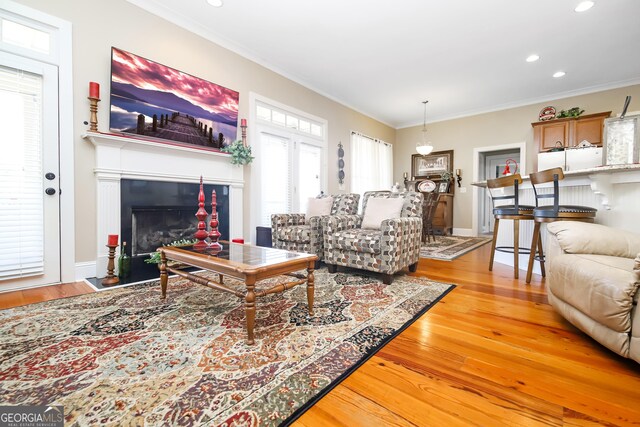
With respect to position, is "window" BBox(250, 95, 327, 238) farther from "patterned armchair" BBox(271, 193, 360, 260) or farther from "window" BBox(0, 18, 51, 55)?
"window" BBox(0, 18, 51, 55)

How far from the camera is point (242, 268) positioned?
1.48 m

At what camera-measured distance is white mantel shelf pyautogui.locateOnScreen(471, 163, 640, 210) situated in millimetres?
2316

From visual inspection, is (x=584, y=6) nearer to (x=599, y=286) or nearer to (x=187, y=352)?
(x=599, y=286)

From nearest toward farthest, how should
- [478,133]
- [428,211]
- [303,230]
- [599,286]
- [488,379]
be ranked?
[488,379] < [599,286] < [303,230] < [428,211] < [478,133]

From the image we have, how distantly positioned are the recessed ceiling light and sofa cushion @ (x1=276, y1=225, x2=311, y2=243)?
152 inches

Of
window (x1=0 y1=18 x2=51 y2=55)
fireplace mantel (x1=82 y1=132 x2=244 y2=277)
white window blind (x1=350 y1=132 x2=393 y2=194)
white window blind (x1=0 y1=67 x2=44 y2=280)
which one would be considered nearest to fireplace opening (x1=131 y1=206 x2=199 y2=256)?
fireplace mantel (x1=82 y1=132 x2=244 y2=277)

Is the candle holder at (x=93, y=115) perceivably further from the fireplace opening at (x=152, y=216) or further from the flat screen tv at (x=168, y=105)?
the fireplace opening at (x=152, y=216)

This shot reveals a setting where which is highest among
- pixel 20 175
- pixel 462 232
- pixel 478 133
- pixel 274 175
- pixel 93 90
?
pixel 478 133

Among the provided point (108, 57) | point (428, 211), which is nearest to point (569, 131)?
point (428, 211)

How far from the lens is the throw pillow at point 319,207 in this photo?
375 cm

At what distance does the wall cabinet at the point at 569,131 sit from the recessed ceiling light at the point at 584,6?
2.71 meters

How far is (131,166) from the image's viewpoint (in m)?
2.87

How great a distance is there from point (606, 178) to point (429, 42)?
261cm

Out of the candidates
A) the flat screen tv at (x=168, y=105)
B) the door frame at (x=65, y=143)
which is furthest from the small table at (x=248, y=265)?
the flat screen tv at (x=168, y=105)
